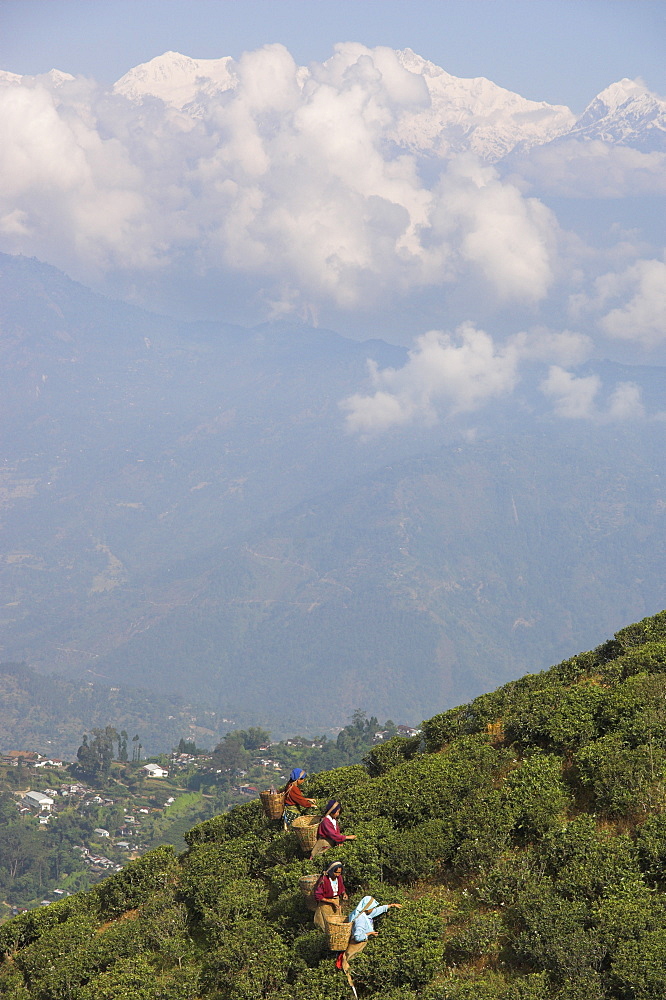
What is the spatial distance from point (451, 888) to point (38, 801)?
12970 cm

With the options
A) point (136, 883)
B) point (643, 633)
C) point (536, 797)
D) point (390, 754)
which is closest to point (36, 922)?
point (136, 883)

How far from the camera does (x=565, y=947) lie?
11.4 meters

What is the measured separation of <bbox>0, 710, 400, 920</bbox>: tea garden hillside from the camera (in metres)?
110

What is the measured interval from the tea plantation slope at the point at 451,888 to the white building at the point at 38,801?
119476 millimetres

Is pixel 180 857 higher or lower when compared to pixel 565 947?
higher

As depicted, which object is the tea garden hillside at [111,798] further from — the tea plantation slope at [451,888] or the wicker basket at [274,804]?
the tea plantation slope at [451,888]

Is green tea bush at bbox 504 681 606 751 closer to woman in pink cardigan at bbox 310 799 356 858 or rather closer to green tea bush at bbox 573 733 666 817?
green tea bush at bbox 573 733 666 817

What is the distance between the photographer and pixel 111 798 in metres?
137

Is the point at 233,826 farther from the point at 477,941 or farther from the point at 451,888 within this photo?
the point at 477,941

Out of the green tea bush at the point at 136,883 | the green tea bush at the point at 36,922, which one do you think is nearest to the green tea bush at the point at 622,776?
the green tea bush at the point at 136,883

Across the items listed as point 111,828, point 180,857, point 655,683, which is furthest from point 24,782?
point 655,683

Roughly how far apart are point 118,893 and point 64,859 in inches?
4097

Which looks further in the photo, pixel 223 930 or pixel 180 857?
pixel 180 857

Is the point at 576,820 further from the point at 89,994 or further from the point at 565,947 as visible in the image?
the point at 89,994
